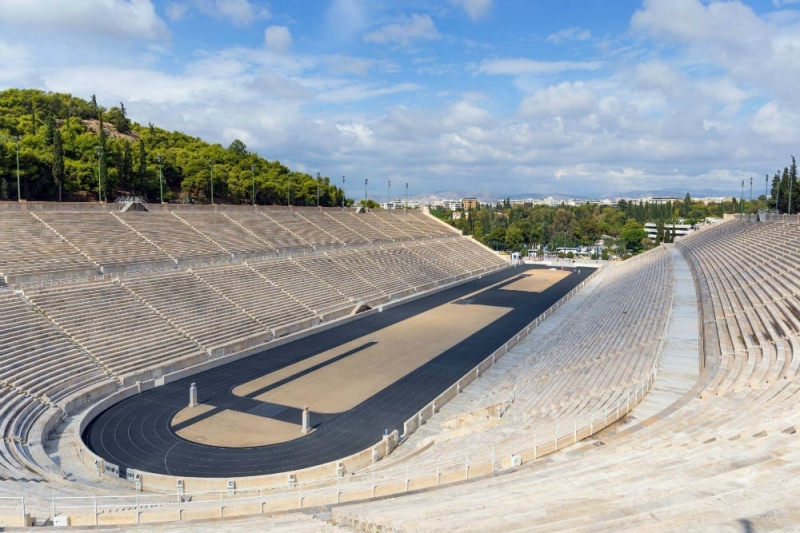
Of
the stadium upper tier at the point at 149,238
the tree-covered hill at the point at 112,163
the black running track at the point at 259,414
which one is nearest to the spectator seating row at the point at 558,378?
the black running track at the point at 259,414

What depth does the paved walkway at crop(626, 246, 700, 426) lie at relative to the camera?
1429cm

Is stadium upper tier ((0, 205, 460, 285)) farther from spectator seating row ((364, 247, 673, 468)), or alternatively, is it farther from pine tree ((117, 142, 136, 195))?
spectator seating row ((364, 247, 673, 468))

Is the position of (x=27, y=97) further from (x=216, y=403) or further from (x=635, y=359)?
(x=635, y=359)

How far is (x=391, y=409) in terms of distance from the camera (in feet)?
62.5

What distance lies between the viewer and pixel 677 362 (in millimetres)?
17734

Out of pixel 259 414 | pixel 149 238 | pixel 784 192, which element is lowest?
pixel 259 414

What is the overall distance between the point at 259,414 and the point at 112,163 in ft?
137

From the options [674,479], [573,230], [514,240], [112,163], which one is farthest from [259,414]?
[573,230]

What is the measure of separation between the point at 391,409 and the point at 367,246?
32.7 m

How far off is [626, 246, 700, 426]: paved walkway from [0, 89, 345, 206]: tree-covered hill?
3993 cm

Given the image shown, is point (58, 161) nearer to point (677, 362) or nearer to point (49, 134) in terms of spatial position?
point (49, 134)

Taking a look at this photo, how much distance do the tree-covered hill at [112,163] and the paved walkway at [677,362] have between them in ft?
131

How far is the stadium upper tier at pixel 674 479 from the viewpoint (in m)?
7.54

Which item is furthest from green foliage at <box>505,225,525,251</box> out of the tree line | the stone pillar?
the stone pillar
